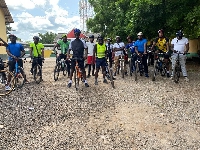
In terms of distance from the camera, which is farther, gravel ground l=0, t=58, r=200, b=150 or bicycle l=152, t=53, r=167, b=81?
bicycle l=152, t=53, r=167, b=81

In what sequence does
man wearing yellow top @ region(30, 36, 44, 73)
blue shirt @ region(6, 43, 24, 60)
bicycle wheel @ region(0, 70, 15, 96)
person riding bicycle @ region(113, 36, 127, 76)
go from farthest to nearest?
person riding bicycle @ region(113, 36, 127, 76), man wearing yellow top @ region(30, 36, 44, 73), blue shirt @ region(6, 43, 24, 60), bicycle wheel @ region(0, 70, 15, 96)

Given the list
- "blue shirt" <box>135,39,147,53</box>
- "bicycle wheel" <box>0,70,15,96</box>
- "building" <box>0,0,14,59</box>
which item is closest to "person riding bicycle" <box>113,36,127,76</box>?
"blue shirt" <box>135,39,147,53</box>

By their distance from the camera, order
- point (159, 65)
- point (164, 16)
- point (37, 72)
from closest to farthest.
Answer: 1. point (37, 72)
2. point (159, 65)
3. point (164, 16)

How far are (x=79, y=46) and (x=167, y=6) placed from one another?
7.13 metres

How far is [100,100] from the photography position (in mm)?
7703

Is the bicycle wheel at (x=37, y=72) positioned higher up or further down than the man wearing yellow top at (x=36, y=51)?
further down

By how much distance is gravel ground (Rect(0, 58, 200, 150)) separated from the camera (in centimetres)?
470

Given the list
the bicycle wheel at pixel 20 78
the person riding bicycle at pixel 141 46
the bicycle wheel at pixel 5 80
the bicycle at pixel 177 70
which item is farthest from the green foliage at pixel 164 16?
the bicycle wheel at pixel 5 80

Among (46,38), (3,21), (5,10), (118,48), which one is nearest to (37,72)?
(118,48)

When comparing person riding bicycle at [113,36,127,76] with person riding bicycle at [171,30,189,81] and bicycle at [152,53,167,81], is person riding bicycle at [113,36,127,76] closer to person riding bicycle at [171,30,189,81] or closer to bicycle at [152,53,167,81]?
bicycle at [152,53,167,81]

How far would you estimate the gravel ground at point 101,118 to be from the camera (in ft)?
15.4

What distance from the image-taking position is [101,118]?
6012 mm

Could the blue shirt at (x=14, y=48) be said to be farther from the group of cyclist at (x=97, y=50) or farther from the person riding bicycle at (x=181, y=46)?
the person riding bicycle at (x=181, y=46)

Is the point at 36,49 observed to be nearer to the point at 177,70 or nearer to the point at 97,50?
the point at 97,50
